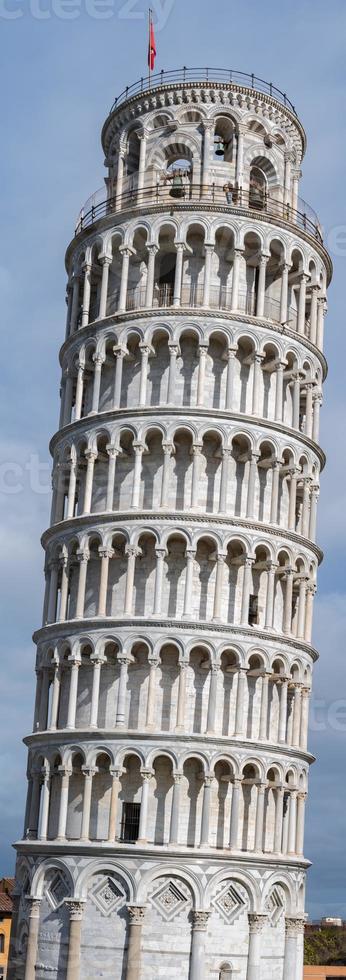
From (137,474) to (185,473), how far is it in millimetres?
1892

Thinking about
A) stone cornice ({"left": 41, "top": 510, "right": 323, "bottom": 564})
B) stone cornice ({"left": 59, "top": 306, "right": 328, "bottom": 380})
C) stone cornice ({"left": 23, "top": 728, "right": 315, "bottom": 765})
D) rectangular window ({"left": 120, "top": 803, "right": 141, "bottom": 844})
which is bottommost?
rectangular window ({"left": 120, "top": 803, "right": 141, "bottom": 844})

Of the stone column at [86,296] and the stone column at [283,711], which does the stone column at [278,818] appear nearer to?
the stone column at [283,711]

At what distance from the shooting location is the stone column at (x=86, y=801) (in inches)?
1980

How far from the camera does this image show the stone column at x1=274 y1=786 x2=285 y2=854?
171ft

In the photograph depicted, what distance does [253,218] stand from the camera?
185 feet

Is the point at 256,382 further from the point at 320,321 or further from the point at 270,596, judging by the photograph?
the point at 270,596

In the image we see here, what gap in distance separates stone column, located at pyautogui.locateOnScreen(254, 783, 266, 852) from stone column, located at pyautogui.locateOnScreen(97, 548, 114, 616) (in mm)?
8740

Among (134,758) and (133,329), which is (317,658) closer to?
(134,758)

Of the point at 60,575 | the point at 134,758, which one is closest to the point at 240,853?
the point at 134,758

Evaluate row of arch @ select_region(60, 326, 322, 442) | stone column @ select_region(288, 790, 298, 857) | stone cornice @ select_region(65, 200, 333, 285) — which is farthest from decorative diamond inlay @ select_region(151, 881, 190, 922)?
stone cornice @ select_region(65, 200, 333, 285)

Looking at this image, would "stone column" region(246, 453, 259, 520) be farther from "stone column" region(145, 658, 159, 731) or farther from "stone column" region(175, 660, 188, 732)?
"stone column" region(145, 658, 159, 731)

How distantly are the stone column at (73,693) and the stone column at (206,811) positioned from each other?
18.6 ft

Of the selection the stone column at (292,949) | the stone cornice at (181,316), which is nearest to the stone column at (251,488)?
the stone cornice at (181,316)

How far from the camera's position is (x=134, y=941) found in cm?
4822
